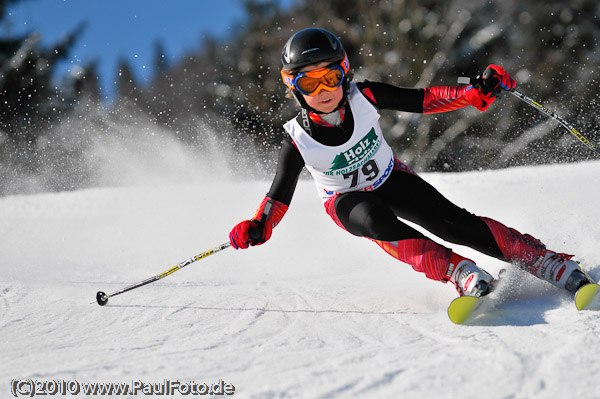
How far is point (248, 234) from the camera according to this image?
2787 millimetres

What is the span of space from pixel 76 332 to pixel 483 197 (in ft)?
13.0

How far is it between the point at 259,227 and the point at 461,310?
108 cm

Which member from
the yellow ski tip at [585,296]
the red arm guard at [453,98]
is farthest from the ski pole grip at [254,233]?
the yellow ski tip at [585,296]

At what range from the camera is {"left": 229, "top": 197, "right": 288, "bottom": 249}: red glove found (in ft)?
9.12

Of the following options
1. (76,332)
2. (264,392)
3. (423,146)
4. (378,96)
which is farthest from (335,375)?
(423,146)

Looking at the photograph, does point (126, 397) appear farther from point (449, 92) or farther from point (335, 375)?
point (449, 92)

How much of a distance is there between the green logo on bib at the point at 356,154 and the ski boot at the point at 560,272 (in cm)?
100

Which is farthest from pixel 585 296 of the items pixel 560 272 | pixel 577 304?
pixel 560 272

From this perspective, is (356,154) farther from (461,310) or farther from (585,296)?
(585,296)

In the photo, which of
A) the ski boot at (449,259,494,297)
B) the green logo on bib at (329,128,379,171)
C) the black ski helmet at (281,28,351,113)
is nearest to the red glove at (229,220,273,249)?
the green logo on bib at (329,128,379,171)

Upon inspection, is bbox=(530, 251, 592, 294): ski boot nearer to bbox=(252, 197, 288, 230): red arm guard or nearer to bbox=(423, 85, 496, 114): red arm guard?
bbox=(423, 85, 496, 114): red arm guard

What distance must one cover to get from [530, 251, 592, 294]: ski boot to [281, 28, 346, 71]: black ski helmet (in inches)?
55.6

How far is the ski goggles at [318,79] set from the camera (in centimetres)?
281

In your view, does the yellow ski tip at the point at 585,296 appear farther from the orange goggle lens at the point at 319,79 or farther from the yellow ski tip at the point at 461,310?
the orange goggle lens at the point at 319,79
